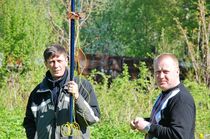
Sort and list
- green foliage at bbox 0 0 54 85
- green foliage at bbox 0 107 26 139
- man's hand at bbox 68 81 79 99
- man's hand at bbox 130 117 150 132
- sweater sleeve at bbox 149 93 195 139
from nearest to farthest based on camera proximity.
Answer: sweater sleeve at bbox 149 93 195 139, man's hand at bbox 130 117 150 132, man's hand at bbox 68 81 79 99, green foliage at bbox 0 107 26 139, green foliage at bbox 0 0 54 85

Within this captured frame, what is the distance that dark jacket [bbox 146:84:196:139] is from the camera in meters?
3.87

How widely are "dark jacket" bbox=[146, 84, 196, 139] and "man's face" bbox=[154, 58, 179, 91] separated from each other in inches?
1.8

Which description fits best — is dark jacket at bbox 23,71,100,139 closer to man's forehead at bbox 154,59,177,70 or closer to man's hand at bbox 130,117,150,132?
man's hand at bbox 130,117,150,132

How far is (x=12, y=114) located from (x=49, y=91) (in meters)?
5.40

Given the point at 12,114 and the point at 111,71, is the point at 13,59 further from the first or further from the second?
the point at 111,71

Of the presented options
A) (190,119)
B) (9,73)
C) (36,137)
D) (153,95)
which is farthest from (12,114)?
(190,119)

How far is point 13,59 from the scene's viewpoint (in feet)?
44.6

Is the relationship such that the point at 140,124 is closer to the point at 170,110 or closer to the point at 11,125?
the point at 170,110

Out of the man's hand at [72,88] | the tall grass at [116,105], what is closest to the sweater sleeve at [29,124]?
the man's hand at [72,88]

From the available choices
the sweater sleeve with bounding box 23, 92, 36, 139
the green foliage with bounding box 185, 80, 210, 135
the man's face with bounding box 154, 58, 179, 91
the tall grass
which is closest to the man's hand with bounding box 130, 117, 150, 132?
the man's face with bounding box 154, 58, 179, 91

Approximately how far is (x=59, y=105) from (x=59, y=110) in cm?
4

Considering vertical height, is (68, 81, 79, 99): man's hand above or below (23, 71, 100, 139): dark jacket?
above

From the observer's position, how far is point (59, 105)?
4.57 m

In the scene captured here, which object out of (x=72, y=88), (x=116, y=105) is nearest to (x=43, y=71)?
(x=116, y=105)
